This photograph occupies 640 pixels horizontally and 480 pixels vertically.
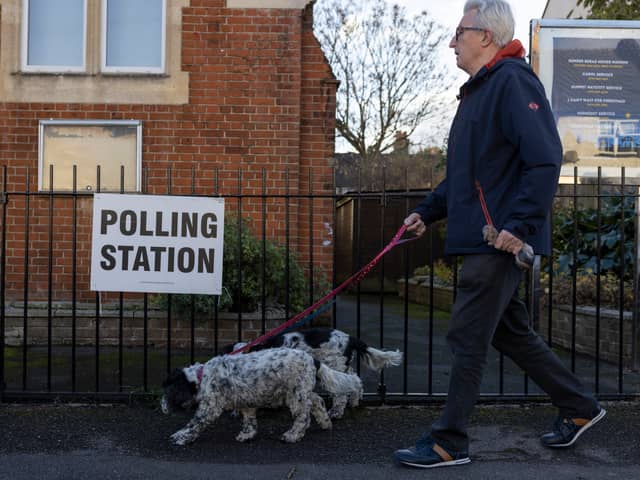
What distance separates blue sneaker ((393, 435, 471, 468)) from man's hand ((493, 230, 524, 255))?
1075mm

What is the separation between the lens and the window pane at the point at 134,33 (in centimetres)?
918

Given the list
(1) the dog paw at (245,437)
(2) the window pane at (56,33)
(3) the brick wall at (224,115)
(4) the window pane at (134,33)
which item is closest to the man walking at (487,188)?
(1) the dog paw at (245,437)

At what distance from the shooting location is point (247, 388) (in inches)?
164

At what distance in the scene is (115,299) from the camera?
346 inches

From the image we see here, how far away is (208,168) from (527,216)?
6.18 metres

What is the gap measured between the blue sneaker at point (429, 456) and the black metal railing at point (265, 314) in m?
1.38

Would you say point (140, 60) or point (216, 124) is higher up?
point (140, 60)

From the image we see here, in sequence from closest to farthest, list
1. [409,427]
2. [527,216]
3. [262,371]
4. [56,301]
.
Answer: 1. [527,216]
2. [262,371]
3. [409,427]
4. [56,301]

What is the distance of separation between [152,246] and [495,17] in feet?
8.97

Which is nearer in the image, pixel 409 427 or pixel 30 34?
pixel 409 427

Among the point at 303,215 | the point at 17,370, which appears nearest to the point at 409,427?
the point at 17,370

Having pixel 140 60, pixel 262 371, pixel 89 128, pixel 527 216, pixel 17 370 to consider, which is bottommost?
pixel 17 370

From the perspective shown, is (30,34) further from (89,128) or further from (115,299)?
(115,299)

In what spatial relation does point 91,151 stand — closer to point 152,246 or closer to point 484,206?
point 152,246
